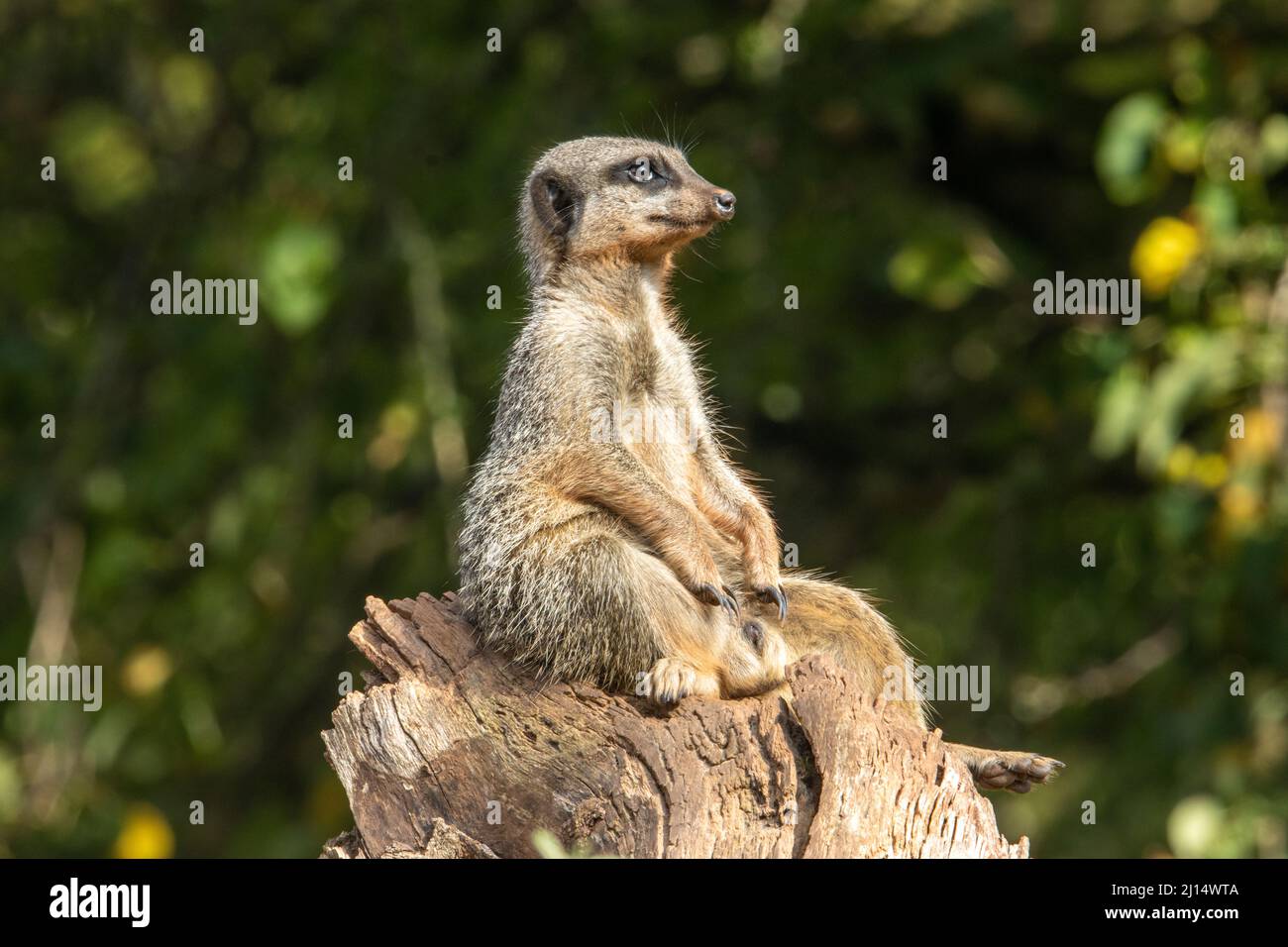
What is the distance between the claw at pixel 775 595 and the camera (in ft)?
18.2

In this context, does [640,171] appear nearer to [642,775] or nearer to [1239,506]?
[642,775]

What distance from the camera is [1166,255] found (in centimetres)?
788

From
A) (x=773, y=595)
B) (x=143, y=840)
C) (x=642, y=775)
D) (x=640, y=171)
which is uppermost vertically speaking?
(x=640, y=171)

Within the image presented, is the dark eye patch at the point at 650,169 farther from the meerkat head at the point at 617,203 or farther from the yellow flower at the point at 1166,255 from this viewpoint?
the yellow flower at the point at 1166,255

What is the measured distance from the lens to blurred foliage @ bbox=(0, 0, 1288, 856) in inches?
351

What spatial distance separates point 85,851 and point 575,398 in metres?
5.72

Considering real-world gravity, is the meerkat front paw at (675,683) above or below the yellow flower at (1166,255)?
below

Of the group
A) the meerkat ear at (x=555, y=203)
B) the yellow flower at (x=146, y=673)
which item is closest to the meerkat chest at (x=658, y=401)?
the meerkat ear at (x=555, y=203)

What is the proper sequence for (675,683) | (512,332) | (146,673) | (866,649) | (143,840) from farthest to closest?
(146,673) < (512,332) < (143,840) < (866,649) < (675,683)

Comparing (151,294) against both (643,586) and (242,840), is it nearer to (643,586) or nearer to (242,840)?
(242,840)

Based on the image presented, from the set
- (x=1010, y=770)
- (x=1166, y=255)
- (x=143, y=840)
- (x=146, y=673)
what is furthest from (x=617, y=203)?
(x=146, y=673)

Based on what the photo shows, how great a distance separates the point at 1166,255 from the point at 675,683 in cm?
413

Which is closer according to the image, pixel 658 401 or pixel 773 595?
pixel 773 595

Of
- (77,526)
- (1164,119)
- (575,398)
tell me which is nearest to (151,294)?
(77,526)
